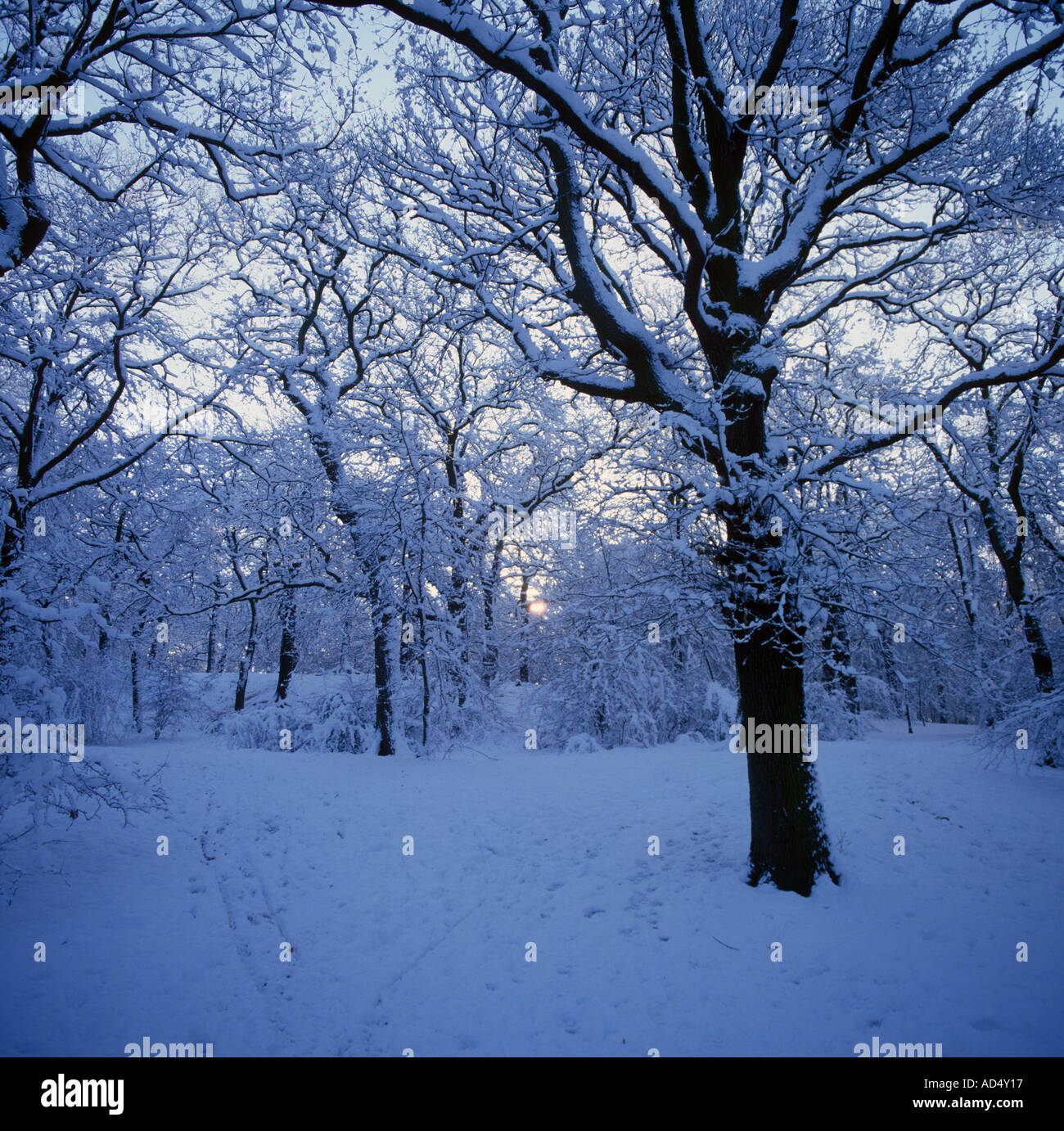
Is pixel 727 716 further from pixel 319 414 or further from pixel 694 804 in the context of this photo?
pixel 319 414

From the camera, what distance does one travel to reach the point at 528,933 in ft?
15.3

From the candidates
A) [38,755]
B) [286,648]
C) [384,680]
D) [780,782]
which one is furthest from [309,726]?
[780,782]

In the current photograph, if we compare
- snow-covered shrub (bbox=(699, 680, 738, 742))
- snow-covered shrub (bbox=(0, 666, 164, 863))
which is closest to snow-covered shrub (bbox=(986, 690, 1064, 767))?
snow-covered shrub (bbox=(699, 680, 738, 742))

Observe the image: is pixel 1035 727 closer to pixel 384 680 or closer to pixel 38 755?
pixel 384 680

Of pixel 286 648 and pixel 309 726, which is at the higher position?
pixel 286 648

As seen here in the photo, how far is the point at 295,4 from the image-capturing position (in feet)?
17.7

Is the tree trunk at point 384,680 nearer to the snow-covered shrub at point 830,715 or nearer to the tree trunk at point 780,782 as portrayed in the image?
the tree trunk at point 780,782

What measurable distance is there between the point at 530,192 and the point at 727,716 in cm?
1323

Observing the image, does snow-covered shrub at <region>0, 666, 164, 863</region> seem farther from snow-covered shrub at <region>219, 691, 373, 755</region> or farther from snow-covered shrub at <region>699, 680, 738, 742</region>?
snow-covered shrub at <region>699, 680, 738, 742</region>

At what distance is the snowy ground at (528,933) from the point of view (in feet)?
11.2

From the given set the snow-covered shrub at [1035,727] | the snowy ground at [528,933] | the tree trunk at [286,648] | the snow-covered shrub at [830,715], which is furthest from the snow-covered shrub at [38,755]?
the snow-covered shrub at [830,715]

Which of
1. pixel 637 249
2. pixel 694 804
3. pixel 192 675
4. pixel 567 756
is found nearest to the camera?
pixel 637 249
